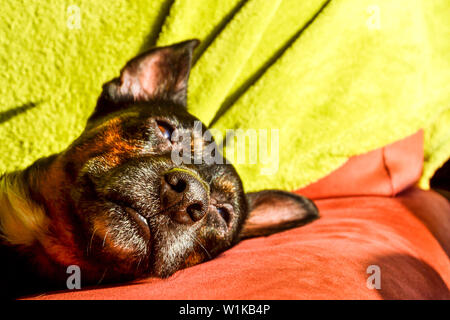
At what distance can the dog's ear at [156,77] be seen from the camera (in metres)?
1.67

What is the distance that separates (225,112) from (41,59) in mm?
962

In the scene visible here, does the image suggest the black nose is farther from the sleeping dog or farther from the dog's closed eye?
the dog's closed eye

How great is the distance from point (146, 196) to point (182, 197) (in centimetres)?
12

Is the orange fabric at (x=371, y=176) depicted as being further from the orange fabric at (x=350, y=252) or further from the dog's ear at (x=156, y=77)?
the dog's ear at (x=156, y=77)

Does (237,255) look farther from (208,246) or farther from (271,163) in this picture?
(271,163)

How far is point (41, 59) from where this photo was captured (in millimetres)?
1812

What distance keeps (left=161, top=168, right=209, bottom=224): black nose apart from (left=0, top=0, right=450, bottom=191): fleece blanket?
0.86m

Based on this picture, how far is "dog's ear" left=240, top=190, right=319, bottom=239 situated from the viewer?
5.46 feet

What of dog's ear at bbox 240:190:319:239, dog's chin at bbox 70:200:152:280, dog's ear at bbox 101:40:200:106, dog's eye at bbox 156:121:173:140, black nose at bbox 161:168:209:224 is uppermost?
dog's ear at bbox 101:40:200:106

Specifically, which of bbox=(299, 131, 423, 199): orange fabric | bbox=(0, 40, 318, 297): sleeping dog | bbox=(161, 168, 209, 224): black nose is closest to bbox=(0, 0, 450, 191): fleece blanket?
bbox=(299, 131, 423, 199): orange fabric

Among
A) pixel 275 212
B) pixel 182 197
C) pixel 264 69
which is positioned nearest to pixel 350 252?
pixel 275 212

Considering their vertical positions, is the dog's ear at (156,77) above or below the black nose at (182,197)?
above

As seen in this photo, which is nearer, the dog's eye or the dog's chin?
the dog's chin

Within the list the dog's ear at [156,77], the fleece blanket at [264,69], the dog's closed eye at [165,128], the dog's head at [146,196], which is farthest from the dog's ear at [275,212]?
the dog's ear at [156,77]
